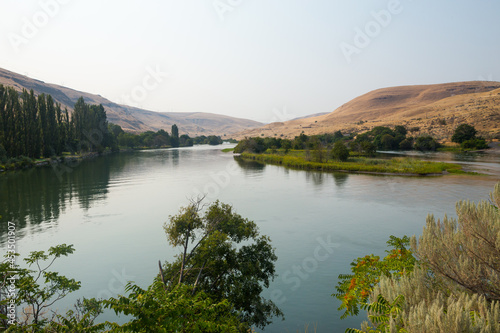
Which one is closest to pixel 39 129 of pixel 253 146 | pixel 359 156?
pixel 253 146

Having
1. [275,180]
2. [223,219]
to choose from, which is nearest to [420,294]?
[223,219]

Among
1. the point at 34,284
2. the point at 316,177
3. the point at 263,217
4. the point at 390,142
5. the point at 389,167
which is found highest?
the point at 390,142

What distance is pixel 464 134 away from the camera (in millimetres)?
107812

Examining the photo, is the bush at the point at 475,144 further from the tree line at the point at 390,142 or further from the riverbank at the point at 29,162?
the riverbank at the point at 29,162

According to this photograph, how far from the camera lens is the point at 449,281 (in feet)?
25.1

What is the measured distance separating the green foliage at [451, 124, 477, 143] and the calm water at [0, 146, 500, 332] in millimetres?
70152

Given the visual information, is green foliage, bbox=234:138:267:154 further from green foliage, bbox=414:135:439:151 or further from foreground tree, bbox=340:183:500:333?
foreground tree, bbox=340:183:500:333

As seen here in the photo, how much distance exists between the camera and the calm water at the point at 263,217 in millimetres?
18141

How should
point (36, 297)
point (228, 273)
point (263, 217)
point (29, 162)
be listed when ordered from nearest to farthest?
point (36, 297), point (228, 273), point (263, 217), point (29, 162)

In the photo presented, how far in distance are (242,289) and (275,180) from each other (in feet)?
142

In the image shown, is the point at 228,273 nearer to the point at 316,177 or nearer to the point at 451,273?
the point at 451,273

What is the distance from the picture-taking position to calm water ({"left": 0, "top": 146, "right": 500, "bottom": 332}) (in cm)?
1814

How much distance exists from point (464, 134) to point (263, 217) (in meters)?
109

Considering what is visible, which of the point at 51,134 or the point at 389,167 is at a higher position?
the point at 51,134
